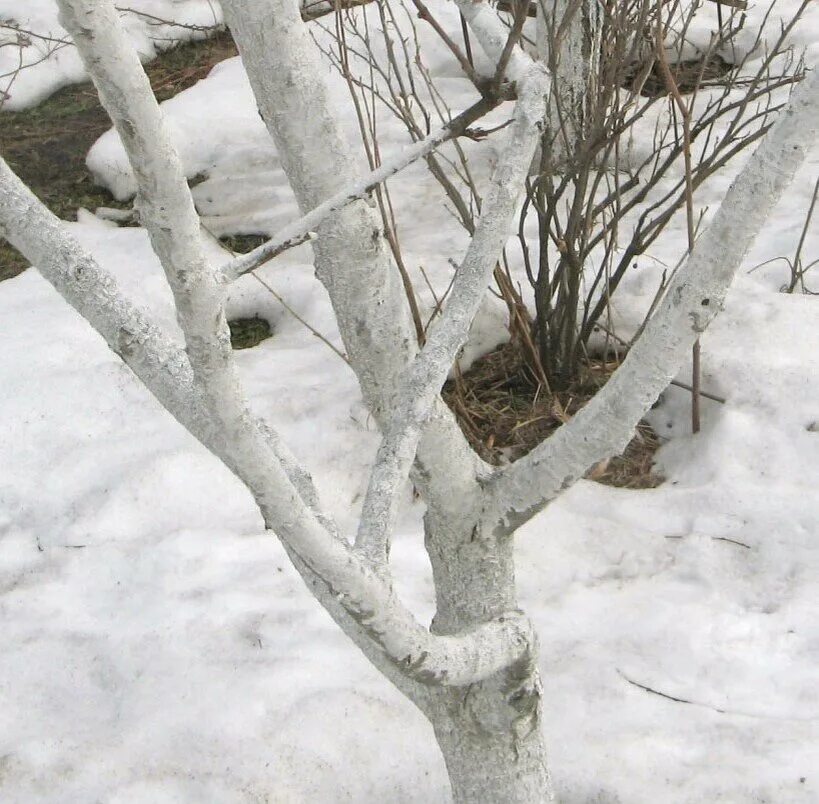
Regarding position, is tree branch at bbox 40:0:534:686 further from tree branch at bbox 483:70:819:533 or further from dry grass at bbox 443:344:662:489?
dry grass at bbox 443:344:662:489

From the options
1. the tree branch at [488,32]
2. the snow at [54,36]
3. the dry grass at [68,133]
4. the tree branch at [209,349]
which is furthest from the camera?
the snow at [54,36]

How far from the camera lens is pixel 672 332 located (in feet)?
3.77

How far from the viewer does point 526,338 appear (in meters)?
2.52

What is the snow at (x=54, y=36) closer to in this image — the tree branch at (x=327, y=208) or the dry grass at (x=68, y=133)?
the dry grass at (x=68, y=133)

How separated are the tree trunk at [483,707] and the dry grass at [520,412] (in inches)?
41.8

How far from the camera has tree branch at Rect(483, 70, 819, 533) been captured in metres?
1.02

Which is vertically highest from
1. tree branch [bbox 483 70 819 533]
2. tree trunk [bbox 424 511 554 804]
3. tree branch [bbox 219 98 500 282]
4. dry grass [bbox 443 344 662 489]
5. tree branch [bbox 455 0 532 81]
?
tree branch [bbox 455 0 532 81]

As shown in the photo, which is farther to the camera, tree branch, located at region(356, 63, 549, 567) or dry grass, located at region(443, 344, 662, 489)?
dry grass, located at region(443, 344, 662, 489)

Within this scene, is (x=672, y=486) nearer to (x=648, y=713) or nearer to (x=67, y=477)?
(x=648, y=713)

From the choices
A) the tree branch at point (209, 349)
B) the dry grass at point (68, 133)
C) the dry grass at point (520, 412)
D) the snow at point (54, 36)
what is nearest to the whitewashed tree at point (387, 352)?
the tree branch at point (209, 349)

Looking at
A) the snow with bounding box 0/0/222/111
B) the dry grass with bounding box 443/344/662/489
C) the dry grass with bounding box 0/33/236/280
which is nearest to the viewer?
the dry grass with bounding box 443/344/662/489

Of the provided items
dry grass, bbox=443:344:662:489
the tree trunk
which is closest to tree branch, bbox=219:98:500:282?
the tree trunk

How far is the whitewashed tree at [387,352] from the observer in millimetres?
794

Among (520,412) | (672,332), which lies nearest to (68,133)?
(520,412)
